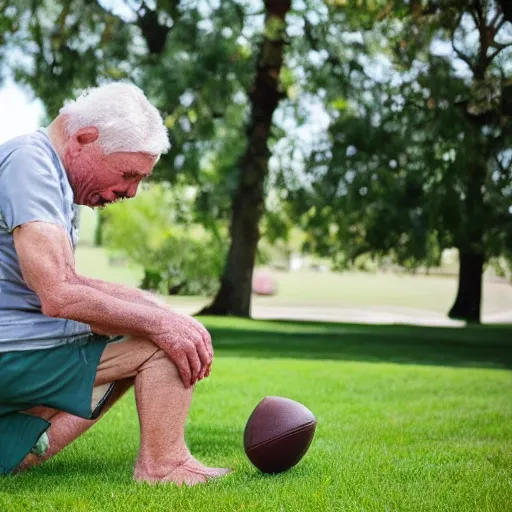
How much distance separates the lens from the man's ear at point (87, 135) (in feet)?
12.9

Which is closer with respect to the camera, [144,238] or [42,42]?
[42,42]

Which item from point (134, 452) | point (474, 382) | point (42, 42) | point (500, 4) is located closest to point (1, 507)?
point (134, 452)

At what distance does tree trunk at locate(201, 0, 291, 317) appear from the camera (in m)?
20.7

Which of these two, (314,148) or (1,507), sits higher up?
(314,148)

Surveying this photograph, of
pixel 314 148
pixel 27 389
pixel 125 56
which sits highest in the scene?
pixel 125 56

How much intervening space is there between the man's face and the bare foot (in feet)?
3.80

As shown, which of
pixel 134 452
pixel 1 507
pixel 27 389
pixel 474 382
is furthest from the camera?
pixel 474 382

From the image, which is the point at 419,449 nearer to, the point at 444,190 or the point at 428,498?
the point at 428,498

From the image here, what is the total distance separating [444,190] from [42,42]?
28.5 feet

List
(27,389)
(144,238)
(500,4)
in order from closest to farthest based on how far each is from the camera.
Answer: (27,389) → (500,4) → (144,238)

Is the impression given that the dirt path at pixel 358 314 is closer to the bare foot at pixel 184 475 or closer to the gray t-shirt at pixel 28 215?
the bare foot at pixel 184 475

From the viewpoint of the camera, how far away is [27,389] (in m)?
3.94

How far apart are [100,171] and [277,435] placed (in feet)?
4.77

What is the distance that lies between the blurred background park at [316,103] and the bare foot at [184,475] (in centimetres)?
1196
